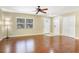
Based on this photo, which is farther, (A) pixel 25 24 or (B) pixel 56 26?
(B) pixel 56 26

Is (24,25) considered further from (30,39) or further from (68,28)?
(68,28)

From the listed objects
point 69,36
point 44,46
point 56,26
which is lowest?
point 44,46

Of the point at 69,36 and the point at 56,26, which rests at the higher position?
the point at 56,26

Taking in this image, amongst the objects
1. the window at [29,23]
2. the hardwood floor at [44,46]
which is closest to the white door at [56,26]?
the hardwood floor at [44,46]

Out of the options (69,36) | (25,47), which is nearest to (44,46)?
(25,47)

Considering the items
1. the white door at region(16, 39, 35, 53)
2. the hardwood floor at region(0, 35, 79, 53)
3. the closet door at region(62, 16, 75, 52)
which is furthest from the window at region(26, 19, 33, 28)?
the closet door at region(62, 16, 75, 52)

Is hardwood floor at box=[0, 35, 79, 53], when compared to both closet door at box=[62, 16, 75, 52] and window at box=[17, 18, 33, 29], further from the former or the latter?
window at box=[17, 18, 33, 29]

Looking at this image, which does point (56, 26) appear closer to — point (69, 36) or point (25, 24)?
point (69, 36)

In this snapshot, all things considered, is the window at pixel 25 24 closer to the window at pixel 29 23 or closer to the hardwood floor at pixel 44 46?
the window at pixel 29 23
